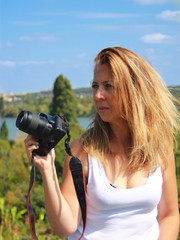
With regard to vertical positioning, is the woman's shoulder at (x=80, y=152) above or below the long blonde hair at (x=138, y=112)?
below

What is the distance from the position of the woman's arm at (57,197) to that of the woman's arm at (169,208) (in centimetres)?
59

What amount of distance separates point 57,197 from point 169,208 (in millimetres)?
821

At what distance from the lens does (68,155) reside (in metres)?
2.13

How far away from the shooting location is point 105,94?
2201 mm

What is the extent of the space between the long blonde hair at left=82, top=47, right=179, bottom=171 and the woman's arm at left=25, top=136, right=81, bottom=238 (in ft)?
0.93

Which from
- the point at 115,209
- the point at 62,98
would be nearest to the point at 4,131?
the point at 62,98

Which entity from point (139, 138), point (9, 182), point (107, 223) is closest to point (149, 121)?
point (139, 138)

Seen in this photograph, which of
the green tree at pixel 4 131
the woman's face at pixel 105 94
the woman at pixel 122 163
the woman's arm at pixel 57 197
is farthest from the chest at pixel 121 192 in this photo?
the green tree at pixel 4 131

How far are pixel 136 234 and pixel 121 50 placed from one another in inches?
44.8

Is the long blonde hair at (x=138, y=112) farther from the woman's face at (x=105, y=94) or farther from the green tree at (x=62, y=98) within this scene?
the green tree at (x=62, y=98)

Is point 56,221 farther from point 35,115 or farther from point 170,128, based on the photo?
point 170,128

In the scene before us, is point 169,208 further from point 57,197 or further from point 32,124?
point 32,124

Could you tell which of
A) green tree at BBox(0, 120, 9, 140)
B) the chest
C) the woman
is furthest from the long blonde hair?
green tree at BBox(0, 120, 9, 140)

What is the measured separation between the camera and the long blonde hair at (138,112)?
Result: 7.30 feet
